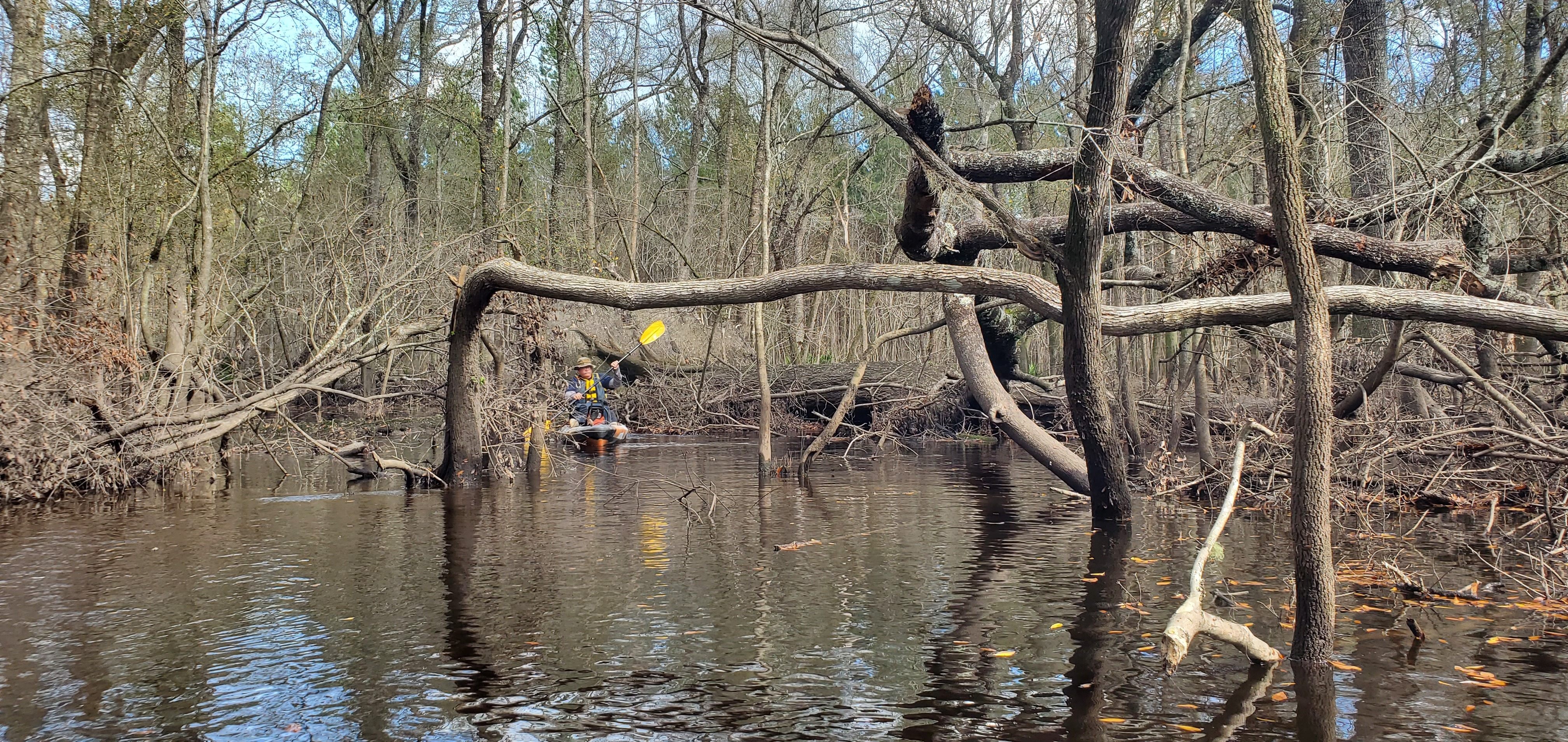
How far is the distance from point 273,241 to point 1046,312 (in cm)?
1522

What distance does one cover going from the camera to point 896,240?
1678cm

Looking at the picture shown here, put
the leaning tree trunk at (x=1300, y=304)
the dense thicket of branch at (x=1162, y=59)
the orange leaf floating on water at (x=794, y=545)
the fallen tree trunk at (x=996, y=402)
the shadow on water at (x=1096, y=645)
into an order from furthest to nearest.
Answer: the fallen tree trunk at (x=996, y=402) < the dense thicket of branch at (x=1162, y=59) < the orange leaf floating on water at (x=794, y=545) < the leaning tree trunk at (x=1300, y=304) < the shadow on water at (x=1096, y=645)

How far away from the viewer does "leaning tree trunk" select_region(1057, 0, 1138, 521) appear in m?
7.78

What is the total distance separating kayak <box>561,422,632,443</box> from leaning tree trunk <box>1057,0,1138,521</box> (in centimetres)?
1078

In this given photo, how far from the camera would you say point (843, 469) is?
16.0 metres

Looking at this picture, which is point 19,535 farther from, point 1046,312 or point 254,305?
point 1046,312

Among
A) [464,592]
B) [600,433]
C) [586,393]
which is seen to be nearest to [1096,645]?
[464,592]

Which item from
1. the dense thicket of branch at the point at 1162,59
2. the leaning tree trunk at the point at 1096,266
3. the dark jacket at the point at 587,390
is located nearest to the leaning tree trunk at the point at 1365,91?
the dense thicket of branch at the point at 1162,59

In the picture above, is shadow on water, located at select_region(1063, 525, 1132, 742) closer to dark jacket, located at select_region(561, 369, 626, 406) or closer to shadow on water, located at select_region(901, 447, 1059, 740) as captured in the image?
shadow on water, located at select_region(901, 447, 1059, 740)

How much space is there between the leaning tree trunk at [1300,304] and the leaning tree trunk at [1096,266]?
2199mm

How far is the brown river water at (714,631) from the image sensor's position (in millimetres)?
4930

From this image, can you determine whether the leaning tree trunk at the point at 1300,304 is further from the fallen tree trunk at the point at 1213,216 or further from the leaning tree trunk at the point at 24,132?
the leaning tree trunk at the point at 24,132

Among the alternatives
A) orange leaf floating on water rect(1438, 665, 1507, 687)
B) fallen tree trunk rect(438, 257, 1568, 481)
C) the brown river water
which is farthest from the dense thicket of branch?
orange leaf floating on water rect(1438, 665, 1507, 687)

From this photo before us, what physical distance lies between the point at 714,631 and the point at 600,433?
13051 millimetres
